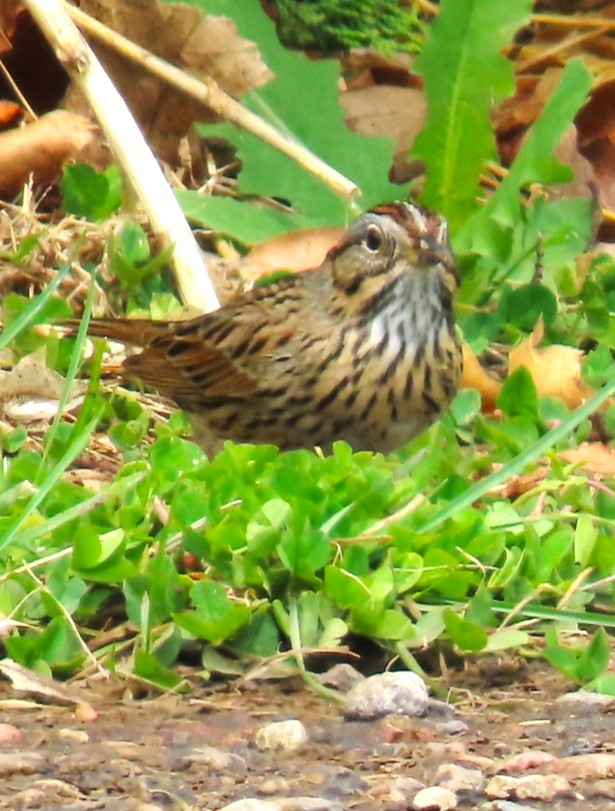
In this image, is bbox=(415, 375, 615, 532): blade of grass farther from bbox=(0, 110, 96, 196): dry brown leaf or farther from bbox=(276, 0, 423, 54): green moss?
bbox=(276, 0, 423, 54): green moss

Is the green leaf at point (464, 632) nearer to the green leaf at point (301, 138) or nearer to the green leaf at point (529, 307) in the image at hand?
the green leaf at point (529, 307)

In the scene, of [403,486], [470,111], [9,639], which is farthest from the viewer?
[470,111]

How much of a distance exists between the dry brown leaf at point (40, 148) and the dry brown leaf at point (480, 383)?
1477 millimetres

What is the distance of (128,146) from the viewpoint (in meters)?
4.51

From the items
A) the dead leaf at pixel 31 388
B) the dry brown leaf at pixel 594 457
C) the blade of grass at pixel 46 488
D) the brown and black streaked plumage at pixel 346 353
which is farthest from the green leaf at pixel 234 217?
the blade of grass at pixel 46 488

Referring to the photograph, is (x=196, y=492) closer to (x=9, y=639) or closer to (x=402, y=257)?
(x=9, y=639)

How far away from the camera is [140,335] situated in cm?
448

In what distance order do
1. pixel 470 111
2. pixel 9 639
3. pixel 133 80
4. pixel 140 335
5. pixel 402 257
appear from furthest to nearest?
1. pixel 133 80
2. pixel 470 111
3. pixel 140 335
4. pixel 402 257
5. pixel 9 639

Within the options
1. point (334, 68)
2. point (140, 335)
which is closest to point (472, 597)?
point (140, 335)

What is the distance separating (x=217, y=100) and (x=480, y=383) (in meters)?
1.18

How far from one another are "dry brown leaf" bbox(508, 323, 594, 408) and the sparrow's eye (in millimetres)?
546

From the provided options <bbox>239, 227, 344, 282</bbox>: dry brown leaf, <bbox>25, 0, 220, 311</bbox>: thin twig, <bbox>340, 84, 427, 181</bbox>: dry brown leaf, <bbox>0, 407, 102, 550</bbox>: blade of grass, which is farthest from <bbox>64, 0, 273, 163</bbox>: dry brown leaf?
<bbox>0, 407, 102, 550</bbox>: blade of grass

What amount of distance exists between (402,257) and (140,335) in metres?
0.82

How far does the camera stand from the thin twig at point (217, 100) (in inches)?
191
